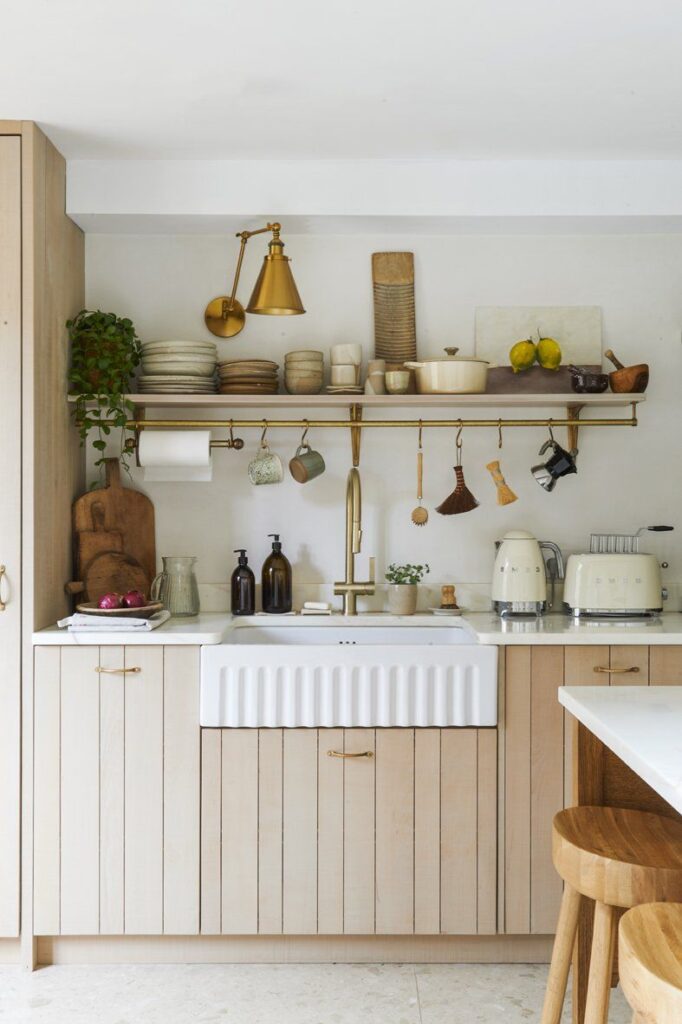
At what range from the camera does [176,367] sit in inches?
121

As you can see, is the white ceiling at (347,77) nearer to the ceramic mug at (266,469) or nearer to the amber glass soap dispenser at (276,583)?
the ceramic mug at (266,469)

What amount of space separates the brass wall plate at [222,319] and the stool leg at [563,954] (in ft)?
6.93

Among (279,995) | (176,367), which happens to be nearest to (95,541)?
(176,367)

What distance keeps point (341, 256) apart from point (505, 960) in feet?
7.48

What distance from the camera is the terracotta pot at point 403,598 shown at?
3.15 meters

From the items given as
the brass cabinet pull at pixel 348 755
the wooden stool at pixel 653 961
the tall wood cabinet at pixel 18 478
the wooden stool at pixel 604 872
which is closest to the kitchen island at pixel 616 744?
the wooden stool at pixel 604 872

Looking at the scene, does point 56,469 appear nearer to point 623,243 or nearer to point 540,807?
point 540,807

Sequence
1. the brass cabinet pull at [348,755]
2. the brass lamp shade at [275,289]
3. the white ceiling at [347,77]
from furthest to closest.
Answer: the brass lamp shade at [275,289] < the brass cabinet pull at [348,755] < the white ceiling at [347,77]

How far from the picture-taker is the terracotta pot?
3152mm

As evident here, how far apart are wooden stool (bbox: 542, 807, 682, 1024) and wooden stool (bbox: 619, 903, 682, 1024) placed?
0.64 ft

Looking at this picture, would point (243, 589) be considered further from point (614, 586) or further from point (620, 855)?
point (620, 855)

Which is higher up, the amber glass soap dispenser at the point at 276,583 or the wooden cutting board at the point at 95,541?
the wooden cutting board at the point at 95,541

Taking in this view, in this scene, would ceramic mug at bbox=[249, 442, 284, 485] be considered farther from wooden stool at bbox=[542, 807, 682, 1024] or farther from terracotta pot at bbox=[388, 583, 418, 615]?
wooden stool at bbox=[542, 807, 682, 1024]

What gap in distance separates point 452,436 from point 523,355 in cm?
37
